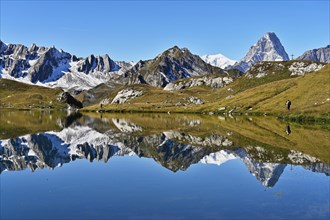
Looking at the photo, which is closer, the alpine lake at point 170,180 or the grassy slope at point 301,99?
Result: the alpine lake at point 170,180

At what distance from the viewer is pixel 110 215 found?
29562 mm

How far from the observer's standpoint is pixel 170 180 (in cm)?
4444

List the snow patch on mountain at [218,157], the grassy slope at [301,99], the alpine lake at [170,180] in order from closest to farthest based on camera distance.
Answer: the alpine lake at [170,180] → the snow patch on mountain at [218,157] → the grassy slope at [301,99]

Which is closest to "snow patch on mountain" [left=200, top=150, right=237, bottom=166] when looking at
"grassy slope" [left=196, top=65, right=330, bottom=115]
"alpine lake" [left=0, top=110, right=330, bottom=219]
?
"alpine lake" [left=0, top=110, right=330, bottom=219]

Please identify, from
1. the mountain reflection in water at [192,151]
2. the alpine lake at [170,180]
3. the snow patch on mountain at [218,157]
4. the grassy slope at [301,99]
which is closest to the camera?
the alpine lake at [170,180]

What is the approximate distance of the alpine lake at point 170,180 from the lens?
102 feet

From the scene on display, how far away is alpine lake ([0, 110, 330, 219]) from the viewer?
102 ft

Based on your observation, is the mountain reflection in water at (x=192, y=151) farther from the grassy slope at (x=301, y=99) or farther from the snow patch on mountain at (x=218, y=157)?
the grassy slope at (x=301, y=99)

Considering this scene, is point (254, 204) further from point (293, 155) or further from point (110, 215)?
point (293, 155)

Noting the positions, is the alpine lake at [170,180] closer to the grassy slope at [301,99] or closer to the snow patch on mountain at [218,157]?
the snow patch on mountain at [218,157]

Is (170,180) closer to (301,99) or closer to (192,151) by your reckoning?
(192,151)

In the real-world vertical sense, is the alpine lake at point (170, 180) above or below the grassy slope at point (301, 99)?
below

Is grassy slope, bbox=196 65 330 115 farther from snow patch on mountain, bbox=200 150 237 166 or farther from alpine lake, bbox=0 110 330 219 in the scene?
snow patch on mountain, bbox=200 150 237 166

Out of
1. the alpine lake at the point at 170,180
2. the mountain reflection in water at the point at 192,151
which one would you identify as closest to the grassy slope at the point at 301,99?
the mountain reflection in water at the point at 192,151
